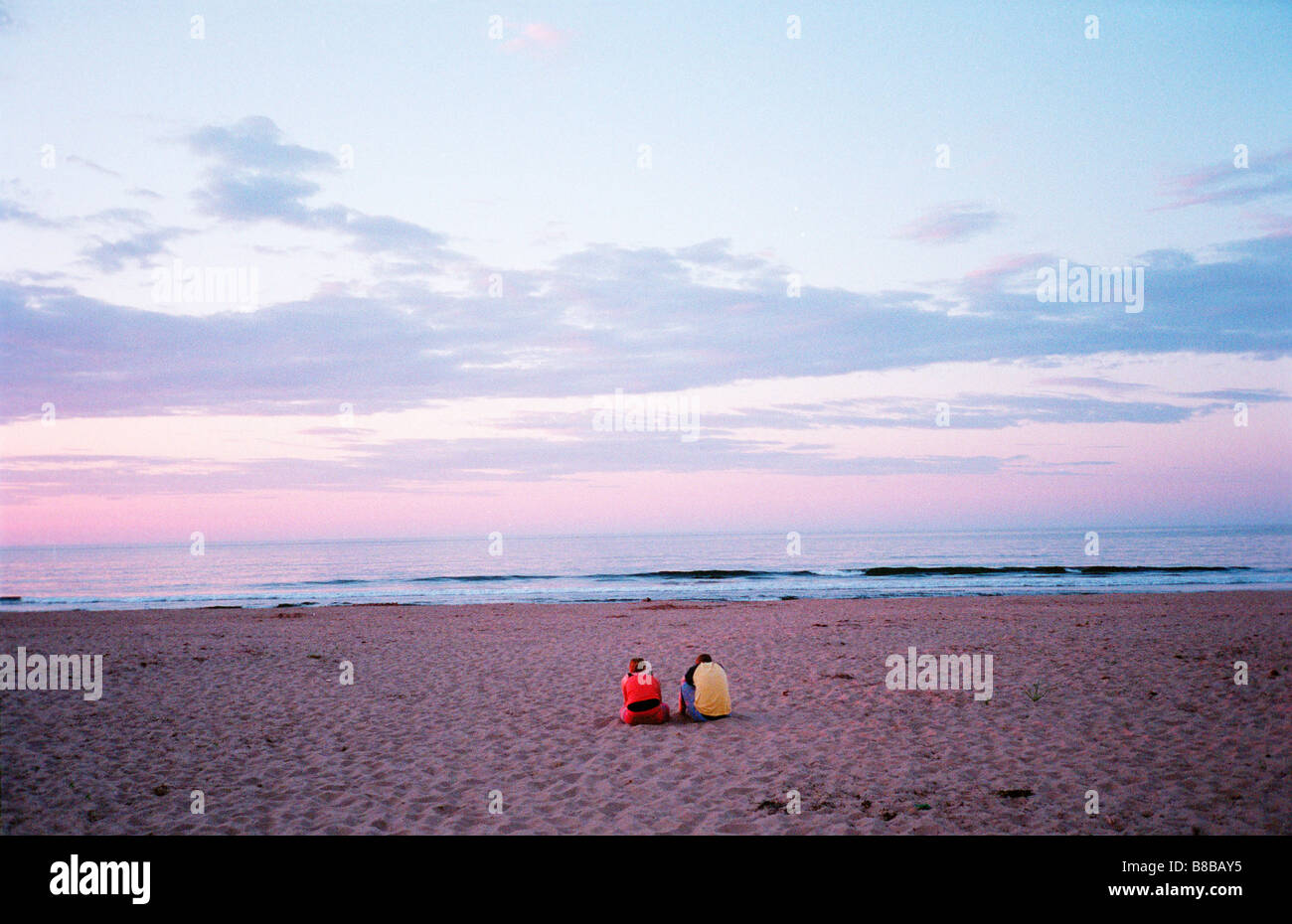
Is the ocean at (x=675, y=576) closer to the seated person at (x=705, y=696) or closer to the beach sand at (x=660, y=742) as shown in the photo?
the beach sand at (x=660, y=742)

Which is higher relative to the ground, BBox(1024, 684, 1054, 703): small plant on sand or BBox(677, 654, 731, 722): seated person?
BBox(677, 654, 731, 722): seated person

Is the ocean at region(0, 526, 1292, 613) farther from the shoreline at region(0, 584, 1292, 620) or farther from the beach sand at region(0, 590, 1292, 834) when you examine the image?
the beach sand at region(0, 590, 1292, 834)

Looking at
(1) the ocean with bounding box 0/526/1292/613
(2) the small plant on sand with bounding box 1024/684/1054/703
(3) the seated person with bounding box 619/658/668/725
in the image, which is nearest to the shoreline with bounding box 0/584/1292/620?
(1) the ocean with bounding box 0/526/1292/613

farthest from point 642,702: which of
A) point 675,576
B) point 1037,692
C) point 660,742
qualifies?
point 675,576

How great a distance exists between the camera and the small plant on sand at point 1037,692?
10.2 metres

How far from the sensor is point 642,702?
30.8 ft

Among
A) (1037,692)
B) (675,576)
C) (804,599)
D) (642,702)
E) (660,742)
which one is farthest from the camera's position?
(675,576)

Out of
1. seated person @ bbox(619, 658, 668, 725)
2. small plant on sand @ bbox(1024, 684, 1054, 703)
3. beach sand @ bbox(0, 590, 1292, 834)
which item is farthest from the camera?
small plant on sand @ bbox(1024, 684, 1054, 703)

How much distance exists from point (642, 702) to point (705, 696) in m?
0.83

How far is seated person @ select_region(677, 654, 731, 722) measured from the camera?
9.53m

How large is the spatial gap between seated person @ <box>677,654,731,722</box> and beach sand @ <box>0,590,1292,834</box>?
21 cm

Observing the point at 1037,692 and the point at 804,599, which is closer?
the point at 1037,692

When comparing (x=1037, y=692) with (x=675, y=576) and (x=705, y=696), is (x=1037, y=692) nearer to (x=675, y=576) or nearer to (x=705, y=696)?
(x=705, y=696)

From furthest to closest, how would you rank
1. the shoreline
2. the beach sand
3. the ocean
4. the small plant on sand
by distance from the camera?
the ocean → the shoreline → the small plant on sand → the beach sand
